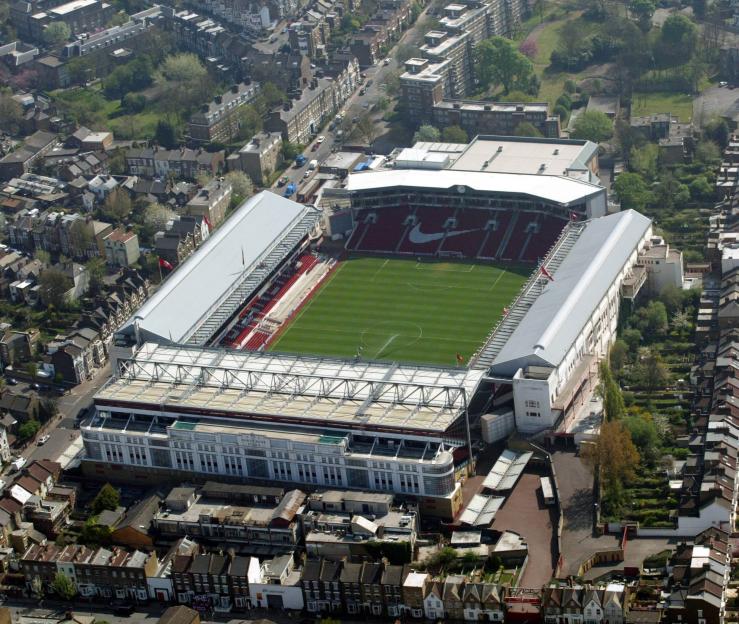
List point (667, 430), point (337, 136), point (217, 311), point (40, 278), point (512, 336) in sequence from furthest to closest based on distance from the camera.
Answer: point (337, 136) → point (40, 278) → point (217, 311) → point (512, 336) → point (667, 430)

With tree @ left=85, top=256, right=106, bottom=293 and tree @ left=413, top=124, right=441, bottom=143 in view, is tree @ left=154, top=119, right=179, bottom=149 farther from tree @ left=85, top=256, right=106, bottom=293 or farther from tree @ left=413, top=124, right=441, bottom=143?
tree @ left=85, top=256, right=106, bottom=293

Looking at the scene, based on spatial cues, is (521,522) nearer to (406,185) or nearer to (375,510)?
(375,510)

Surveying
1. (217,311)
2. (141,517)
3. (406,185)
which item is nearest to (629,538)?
(141,517)

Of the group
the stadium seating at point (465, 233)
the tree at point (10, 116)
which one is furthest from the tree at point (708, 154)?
the tree at point (10, 116)

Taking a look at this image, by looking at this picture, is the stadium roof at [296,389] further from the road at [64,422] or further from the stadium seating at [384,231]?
the stadium seating at [384,231]

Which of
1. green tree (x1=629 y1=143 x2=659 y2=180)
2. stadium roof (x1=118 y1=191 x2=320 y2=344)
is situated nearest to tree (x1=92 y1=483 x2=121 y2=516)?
stadium roof (x1=118 y1=191 x2=320 y2=344)
